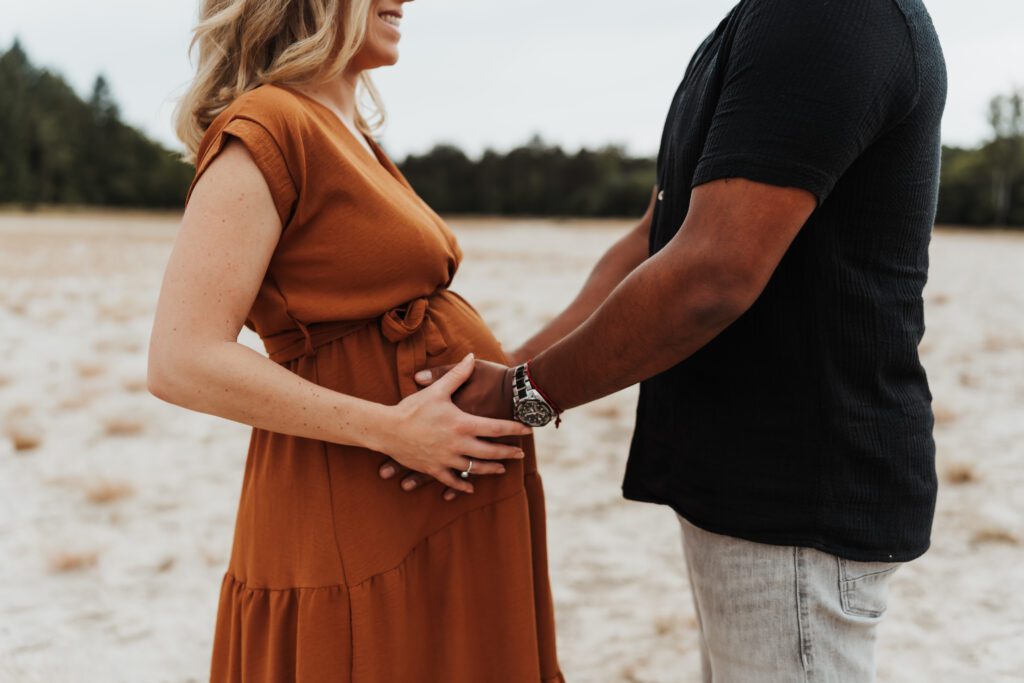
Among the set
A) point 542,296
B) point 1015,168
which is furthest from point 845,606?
point 1015,168

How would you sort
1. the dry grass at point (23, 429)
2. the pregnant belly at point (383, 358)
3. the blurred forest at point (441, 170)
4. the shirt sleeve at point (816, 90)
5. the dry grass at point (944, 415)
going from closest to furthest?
the shirt sleeve at point (816, 90)
the pregnant belly at point (383, 358)
the dry grass at point (23, 429)
the dry grass at point (944, 415)
the blurred forest at point (441, 170)

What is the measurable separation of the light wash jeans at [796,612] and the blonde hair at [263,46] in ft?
4.05

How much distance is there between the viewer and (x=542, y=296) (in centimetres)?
1378

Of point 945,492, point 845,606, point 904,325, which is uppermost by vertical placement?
point 904,325

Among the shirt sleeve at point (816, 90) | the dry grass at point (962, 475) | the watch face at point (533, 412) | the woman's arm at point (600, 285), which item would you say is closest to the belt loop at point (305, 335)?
the watch face at point (533, 412)

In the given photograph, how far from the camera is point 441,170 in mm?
38000

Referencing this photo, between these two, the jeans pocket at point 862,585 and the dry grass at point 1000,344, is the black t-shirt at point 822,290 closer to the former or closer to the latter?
the jeans pocket at point 862,585

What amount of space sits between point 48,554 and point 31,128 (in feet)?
186

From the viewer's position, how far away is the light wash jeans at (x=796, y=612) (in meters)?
1.49

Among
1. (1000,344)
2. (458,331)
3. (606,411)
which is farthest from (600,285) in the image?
(1000,344)

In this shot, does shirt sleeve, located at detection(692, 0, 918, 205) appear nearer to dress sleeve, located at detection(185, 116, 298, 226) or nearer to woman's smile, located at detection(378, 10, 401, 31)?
dress sleeve, located at detection(185, 116, 298, 226)

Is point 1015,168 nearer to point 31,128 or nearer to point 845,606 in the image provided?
point 845,606

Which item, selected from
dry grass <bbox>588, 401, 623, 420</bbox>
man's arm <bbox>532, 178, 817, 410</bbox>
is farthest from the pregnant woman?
dry grass <bbox>588, 401, 623, 420</bbox>

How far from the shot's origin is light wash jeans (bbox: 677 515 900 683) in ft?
4.90
